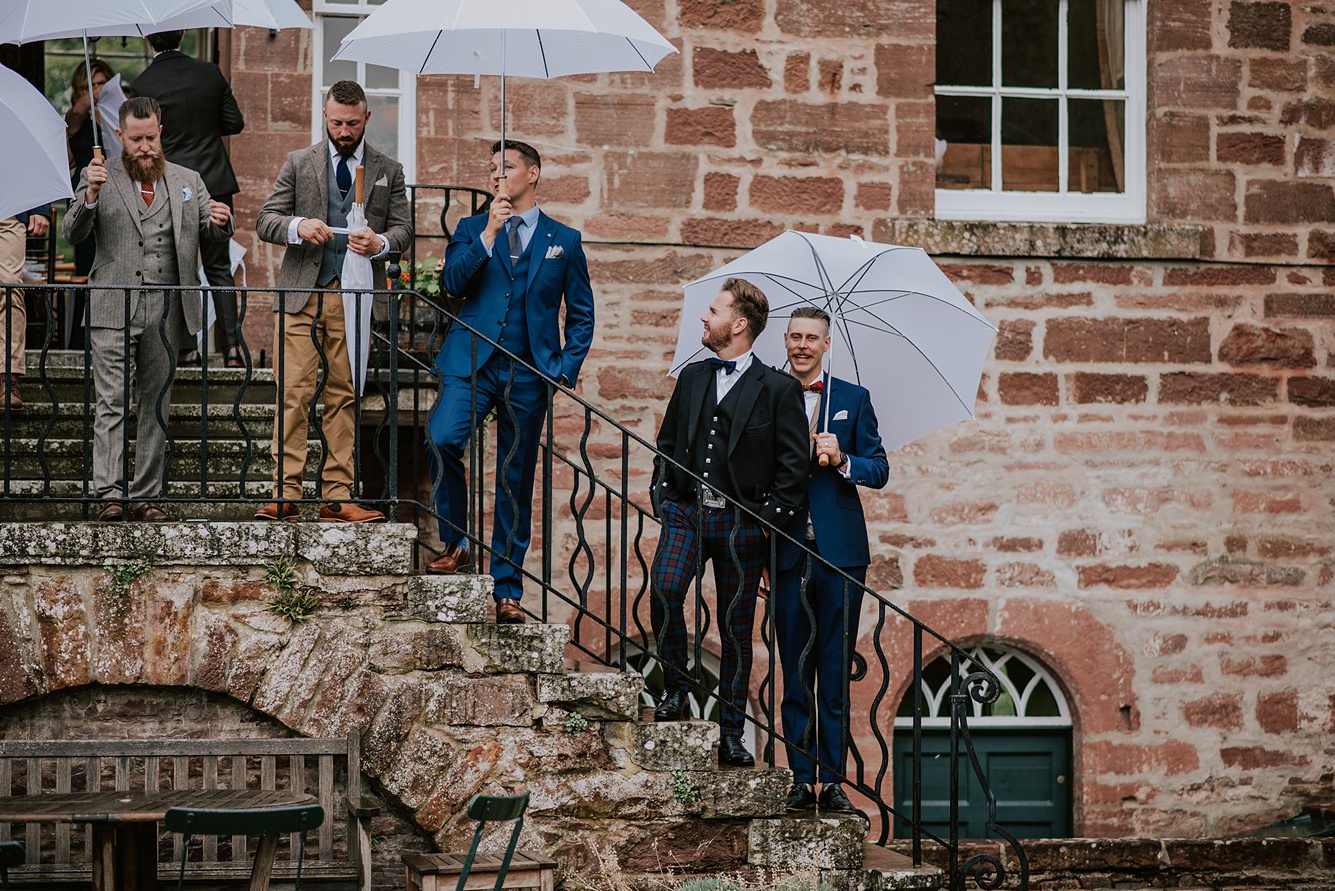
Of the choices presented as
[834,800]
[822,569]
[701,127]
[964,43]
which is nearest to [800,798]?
[834,800]

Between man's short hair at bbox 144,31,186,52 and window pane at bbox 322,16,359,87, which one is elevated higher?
window pane at bbox 322,16,359,87

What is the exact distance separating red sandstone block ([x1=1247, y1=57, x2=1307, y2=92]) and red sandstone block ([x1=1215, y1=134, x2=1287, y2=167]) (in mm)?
287

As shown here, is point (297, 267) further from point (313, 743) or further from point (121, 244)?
point (313, 743)

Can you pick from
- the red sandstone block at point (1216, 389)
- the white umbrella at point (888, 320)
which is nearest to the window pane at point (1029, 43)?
the red sandstone block at point (1216, 389)

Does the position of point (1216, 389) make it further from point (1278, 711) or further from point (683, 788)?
point (683, 788)

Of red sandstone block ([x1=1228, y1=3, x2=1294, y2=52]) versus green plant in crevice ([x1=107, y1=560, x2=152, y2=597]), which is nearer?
green plant in crevice ([x1=107, y1=560, x2=152, y2=597])

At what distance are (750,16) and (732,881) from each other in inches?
188

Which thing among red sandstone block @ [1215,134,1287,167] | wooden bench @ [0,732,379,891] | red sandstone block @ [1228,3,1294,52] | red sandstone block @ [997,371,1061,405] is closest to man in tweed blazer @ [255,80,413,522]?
wooden bench @ [0,732,379,891]

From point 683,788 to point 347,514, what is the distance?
169 centimetres

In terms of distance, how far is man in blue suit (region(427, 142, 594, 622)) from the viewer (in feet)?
21.2

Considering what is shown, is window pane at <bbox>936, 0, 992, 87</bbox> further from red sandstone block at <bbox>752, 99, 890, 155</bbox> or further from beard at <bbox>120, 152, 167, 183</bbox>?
beard at <bbox>120, 152, 167, 183</bbox>

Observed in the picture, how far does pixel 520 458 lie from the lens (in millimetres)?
6578

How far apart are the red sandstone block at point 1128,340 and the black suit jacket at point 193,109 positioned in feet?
14.5

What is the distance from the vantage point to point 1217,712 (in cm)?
894
